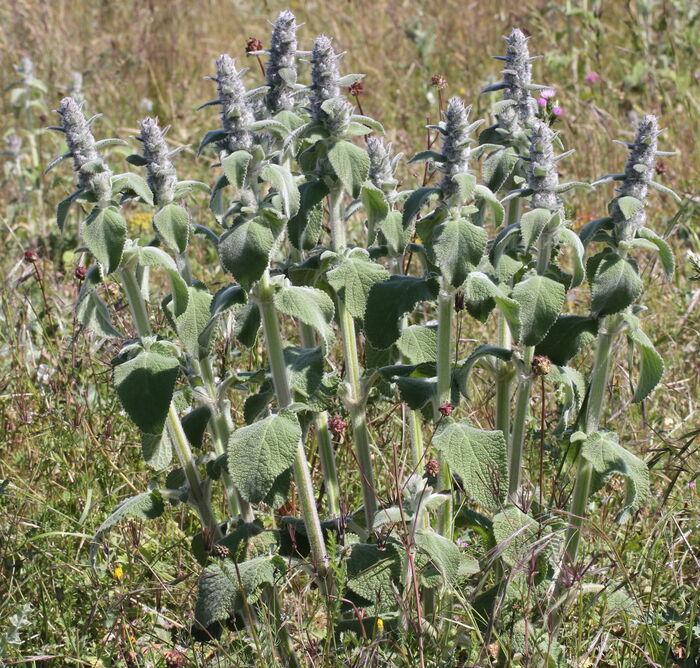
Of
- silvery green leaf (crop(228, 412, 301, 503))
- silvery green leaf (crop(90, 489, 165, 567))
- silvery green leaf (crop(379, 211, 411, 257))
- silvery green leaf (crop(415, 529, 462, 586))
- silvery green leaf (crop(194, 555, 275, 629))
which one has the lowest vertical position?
silvery green leaf (crop(194, 555, 275, 629))

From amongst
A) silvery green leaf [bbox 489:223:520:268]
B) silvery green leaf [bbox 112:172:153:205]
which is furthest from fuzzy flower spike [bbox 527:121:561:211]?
silvery green leaf [bbox 112:172:153:205]

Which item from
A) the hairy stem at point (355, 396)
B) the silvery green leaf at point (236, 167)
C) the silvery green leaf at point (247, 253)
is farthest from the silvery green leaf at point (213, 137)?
the hairy stem at point (355, 396)

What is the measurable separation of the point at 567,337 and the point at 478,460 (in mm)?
368

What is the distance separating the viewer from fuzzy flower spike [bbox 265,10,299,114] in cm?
196

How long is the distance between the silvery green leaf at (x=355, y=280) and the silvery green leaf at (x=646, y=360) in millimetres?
585

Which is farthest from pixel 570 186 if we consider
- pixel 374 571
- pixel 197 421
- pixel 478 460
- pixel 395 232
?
pixel 197 421

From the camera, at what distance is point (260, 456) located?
1.89 m

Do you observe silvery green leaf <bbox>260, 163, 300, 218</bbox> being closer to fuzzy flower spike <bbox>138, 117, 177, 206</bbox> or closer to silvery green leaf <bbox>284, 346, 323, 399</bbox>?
fuzzy flower spike <bbox>138, 117, 177, 206</bbox>

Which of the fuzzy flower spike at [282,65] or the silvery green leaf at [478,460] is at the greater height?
the fuzzy flower spike at [282,65]

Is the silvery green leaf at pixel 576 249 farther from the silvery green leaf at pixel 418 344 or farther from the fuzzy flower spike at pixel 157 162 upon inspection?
the fuzzy flower spike at pixel 157 162

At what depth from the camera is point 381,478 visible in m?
2.76

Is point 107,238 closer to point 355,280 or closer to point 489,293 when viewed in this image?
point 355,280

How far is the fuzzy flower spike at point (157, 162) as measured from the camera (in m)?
1.93

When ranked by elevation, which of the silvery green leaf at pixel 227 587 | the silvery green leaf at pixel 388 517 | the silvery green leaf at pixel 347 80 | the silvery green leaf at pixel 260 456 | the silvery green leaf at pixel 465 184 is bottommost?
the silvery green leaf at pixel 227 587
